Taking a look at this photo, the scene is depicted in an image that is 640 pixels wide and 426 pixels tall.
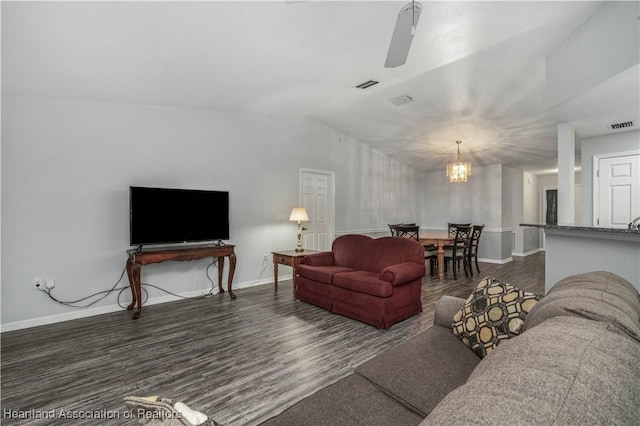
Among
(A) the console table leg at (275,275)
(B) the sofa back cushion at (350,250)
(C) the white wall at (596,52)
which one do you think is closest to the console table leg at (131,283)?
(A) the console table leg at (275,275)

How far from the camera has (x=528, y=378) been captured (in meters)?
0.59

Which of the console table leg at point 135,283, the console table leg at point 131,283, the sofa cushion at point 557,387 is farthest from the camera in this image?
the console table leg at point 131,283

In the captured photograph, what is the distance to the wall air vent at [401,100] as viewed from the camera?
456cm

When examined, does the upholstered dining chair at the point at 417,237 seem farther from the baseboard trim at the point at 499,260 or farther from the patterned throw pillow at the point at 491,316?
the patterned throw pillow at the point at 491,316

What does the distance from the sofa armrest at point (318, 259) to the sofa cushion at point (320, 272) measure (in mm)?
99

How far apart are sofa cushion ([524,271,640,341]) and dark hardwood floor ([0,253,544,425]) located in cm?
159

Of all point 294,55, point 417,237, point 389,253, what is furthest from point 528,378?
point 417,237

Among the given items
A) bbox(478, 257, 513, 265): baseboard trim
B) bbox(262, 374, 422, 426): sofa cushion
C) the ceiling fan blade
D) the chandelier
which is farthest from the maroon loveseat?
bbox(478, 257, 513, 265): baseboard trim

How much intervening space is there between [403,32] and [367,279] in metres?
2.37

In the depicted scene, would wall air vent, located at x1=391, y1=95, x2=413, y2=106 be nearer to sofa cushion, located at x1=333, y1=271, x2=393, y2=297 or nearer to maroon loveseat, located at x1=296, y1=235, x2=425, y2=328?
maroon loveseat, located at x1=296, y1=235, x2=425, y2=328

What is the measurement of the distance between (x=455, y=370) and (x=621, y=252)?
2.45 meters

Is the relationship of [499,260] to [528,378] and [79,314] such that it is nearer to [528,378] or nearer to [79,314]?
[528,378]

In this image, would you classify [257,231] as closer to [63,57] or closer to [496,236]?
[63,57]

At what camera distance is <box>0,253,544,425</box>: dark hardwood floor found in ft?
6.59
